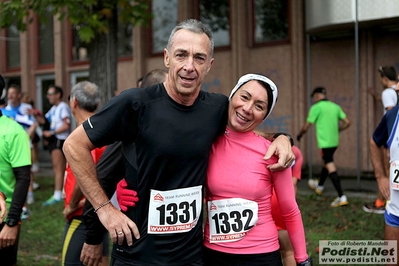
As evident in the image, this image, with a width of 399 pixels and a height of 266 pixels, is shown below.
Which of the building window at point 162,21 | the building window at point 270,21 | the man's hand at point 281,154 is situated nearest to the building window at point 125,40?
the building window at point 162,21

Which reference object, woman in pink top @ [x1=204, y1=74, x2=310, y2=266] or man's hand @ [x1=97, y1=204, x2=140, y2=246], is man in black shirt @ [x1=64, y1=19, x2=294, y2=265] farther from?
woman in pink top @ [x1=204, y1=74, x2=310, y2=266]

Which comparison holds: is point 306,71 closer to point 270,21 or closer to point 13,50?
point 270,21

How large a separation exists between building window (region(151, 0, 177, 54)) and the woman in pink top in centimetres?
1105

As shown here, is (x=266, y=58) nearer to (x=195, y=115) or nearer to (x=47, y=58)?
(x=47, y=58)

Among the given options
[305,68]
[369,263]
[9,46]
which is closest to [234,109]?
[369,263]

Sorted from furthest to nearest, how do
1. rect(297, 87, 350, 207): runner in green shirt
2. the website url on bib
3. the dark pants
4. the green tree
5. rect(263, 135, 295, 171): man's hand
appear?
1. rect(297, 87, 350, 207): runner in green shirt
2. the green tree
3. the website url on bib
4. the dark pants
5. rect(263, 135, 295, 171): man's hand

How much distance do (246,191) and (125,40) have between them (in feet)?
40.4

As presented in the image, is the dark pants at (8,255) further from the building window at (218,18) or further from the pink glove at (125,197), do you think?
the building window at (218,18)

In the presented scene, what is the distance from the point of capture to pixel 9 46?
17719 millimetres

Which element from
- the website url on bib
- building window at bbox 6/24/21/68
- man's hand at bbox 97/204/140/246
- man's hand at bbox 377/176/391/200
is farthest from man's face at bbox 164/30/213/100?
building window at bbox 6/24/21/68

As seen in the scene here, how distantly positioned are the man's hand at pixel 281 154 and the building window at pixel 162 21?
1112 cm


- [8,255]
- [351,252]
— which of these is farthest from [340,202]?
[8,255]

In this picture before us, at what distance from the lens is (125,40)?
48.0ft

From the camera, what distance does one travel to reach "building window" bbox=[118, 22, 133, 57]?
572 inches
